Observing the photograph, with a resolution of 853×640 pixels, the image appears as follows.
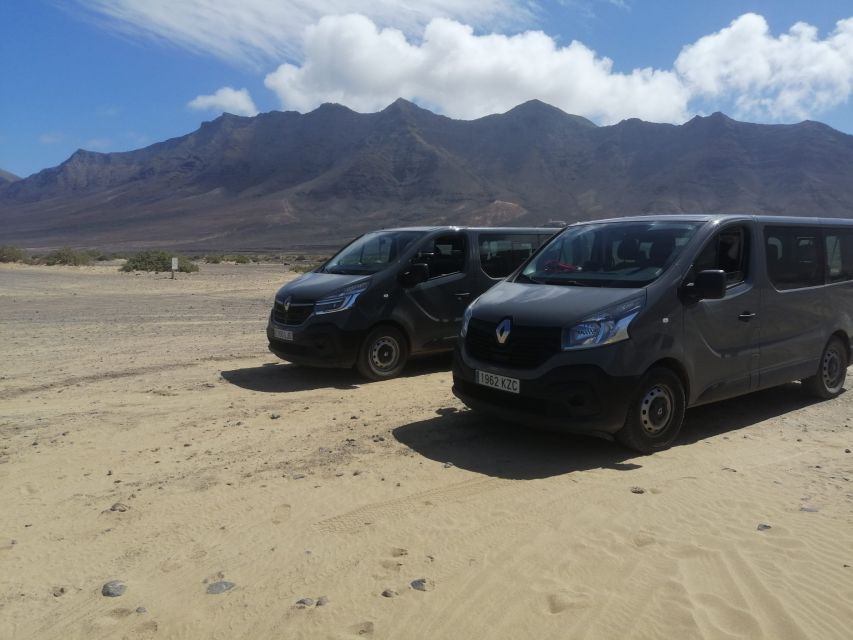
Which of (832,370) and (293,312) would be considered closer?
(832,370)

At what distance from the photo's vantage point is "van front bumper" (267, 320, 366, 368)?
8.33 metres

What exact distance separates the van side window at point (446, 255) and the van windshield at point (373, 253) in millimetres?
256

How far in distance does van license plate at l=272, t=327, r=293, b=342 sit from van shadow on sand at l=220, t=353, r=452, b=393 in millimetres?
514

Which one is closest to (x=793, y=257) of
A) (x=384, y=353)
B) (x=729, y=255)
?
(x=729, y=255)

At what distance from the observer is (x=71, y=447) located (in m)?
5.90

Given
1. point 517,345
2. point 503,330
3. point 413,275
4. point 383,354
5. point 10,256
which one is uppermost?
point 10,256

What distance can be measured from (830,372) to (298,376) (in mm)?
6067

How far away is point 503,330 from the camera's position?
19.2 ft

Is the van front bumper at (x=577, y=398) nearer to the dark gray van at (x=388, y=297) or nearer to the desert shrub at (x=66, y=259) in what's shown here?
the dark gray van at (x=388, y=297)

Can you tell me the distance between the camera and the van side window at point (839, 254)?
7676mm

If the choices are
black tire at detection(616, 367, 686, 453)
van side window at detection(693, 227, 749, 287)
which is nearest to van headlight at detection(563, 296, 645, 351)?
black tire at detection(616, 367, 686, 453)

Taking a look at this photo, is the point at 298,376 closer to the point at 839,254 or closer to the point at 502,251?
the point at 502,251

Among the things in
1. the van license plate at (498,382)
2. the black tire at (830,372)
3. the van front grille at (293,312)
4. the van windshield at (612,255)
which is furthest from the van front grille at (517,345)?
the black tire at (830,372)

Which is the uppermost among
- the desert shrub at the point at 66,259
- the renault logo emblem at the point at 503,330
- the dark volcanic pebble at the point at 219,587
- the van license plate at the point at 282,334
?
the desert shrub at the point at 66,259
